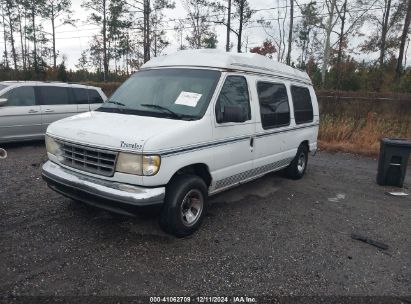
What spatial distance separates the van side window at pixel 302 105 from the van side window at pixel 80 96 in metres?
6.57

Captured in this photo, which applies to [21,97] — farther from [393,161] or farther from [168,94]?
[393,161]

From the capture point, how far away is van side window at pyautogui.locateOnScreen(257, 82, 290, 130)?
17.4 ft

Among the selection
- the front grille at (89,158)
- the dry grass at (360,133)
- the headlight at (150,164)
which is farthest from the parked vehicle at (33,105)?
the dry grass at (360,133)

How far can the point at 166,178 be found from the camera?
12.2ft

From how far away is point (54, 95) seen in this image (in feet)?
31.1

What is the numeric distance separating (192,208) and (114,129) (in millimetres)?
1431

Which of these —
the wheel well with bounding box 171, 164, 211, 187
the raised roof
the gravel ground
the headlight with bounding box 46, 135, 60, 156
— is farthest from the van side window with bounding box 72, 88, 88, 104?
the wheel well with bounding box 171, 164, 211, 187

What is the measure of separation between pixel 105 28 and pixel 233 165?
35665mm

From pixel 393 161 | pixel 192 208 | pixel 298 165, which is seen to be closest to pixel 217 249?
pixel 192 208

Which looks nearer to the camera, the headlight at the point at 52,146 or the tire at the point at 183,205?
the tire at the point at 183,205

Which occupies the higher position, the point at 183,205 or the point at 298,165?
the point at 183,205

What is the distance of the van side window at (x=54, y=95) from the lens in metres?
9.21

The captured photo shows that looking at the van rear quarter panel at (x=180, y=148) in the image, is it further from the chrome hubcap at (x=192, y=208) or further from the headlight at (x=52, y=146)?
the headlight at (x=52, y=146)

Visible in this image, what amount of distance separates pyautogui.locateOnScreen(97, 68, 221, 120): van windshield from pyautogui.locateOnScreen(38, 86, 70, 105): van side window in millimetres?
5277
